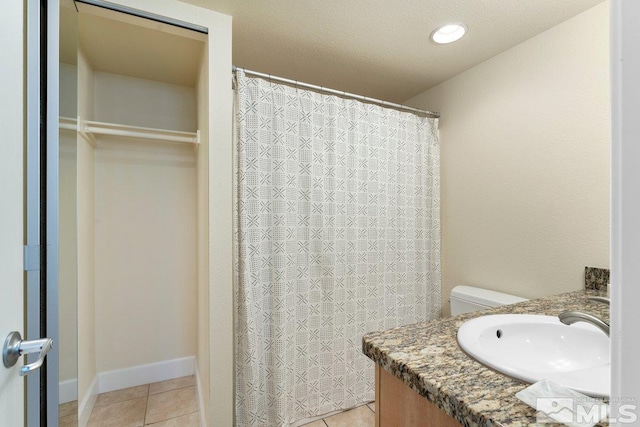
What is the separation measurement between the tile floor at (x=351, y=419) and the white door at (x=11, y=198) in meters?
1.53

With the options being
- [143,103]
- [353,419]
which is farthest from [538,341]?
[143,103]

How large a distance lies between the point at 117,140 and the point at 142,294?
121cm

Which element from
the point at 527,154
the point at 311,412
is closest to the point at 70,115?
the point at 311,412

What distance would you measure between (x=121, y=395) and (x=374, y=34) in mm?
3011

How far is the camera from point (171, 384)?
2289 millimetres

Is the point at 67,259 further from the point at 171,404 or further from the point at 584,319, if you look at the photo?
the point at 584,319

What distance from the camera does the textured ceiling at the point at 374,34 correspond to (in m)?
1.52

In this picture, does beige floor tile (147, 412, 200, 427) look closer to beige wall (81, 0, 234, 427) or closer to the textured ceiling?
beige wall (81, 0, 234, 427)

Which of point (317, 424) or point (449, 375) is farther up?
point (449, 375)

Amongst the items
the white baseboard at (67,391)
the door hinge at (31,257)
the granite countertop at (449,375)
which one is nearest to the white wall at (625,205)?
the granite countertop at (449,375)

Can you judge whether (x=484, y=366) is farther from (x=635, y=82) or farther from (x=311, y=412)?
(x=311, y=412)

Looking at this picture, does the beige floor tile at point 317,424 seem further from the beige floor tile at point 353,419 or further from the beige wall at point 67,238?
the beige wall at point 67,238

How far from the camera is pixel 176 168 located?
241 cm

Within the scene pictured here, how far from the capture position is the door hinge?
0.86 meters
